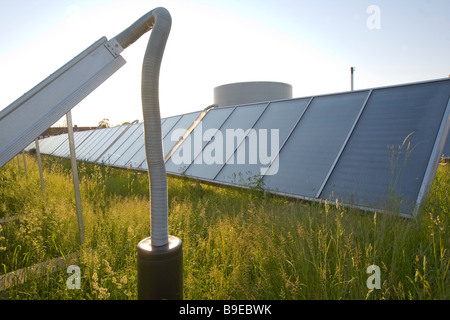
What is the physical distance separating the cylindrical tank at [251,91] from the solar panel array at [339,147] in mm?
21519

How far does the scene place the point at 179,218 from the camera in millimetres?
3338

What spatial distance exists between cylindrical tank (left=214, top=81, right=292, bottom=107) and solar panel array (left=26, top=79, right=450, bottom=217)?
70.6 ft

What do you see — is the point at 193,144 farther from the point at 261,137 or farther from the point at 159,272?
the point at 159,272

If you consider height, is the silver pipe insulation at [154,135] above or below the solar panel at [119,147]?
above

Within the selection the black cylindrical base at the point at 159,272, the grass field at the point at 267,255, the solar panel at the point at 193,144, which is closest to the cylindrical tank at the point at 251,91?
the solar panel at the point at 193,144

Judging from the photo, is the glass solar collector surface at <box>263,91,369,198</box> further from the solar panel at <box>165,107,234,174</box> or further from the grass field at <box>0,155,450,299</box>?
the solar panel at <box>165,107,234,174</box>

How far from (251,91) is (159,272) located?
27.6 metres

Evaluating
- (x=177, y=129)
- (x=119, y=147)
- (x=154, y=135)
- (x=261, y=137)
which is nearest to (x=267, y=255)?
(x=154, y=135)

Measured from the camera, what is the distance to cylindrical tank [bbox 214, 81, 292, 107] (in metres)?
27.4

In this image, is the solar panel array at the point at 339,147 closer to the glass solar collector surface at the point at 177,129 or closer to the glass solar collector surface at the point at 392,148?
the glass solar collector surface at the point at 392,148

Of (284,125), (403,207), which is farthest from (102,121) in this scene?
(403,207)

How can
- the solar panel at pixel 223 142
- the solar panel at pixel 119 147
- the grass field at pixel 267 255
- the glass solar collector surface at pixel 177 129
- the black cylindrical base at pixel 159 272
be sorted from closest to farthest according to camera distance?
the black cylindrical base at pixel 159 272 < the grass field at pixel 267 255 < the solar panel at pixel 223 142 < the glass solar collector surface at pixel 177 129 < the solar panel at pixel 119 147

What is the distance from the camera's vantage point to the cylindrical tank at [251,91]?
27.4 meters
